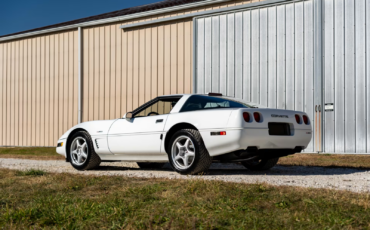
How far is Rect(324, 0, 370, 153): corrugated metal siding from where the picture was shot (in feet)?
37.0

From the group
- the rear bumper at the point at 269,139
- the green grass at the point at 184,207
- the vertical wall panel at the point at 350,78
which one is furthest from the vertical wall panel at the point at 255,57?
the green grass at the point at 184,207

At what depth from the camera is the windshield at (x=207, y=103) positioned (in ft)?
20.6

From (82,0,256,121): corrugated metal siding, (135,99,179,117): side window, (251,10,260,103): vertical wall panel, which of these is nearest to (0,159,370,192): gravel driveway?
(135,99,179,117): side window

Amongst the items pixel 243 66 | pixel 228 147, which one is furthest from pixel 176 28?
pixel 228 147

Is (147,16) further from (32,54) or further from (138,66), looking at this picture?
(32,54)

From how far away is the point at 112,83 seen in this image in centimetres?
1617

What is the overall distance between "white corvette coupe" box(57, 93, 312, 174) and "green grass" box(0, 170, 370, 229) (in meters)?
1.25

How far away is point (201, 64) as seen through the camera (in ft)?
46.2

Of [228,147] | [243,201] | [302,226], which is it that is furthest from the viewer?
[228,147]

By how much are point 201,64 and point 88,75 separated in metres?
5.06

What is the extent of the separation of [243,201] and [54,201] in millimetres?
1662

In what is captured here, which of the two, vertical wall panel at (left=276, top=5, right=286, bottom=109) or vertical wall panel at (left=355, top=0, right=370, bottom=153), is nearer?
vertical wall panel at (left=355, top=0, right=370, bottom=153)

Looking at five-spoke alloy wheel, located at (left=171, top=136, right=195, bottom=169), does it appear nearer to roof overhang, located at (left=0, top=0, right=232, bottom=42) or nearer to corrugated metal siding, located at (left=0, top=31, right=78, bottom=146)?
roof overhang, located at (left=0, top=0, right=232, bottom=42)

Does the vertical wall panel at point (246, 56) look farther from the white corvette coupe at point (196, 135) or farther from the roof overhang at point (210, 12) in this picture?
the white corvette coupe at point (196, 135)
